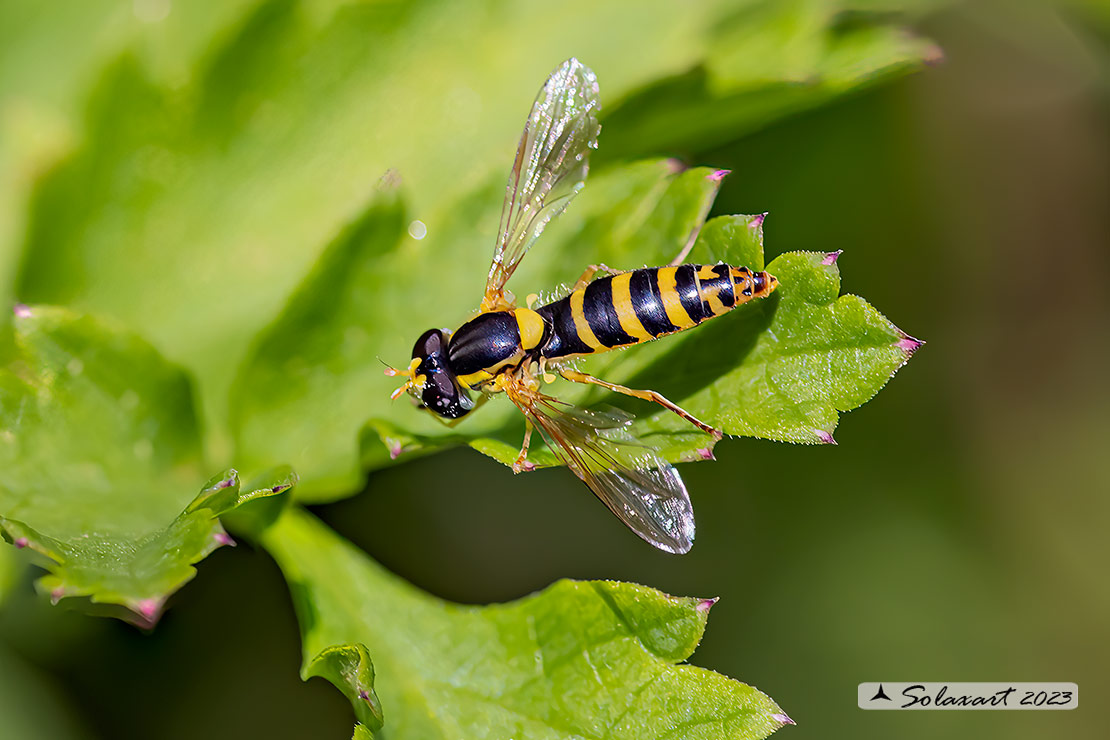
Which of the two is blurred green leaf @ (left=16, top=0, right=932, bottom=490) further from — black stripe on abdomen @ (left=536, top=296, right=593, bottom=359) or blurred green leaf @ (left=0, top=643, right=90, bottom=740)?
blurred green leaf @ (left=0, top=643, right=90, bottom=740)

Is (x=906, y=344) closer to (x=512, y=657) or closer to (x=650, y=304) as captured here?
(x=650, y=304)

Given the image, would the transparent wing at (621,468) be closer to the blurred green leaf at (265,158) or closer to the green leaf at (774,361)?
the green leaf at (774,361)

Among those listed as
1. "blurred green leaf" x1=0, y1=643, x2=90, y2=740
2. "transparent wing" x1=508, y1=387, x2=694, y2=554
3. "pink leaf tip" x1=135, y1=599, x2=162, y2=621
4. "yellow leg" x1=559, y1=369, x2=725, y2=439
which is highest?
"yellow leg" x1=559, y1=369, x2=725, y2=439

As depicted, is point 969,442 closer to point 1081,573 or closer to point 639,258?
point 1081,573

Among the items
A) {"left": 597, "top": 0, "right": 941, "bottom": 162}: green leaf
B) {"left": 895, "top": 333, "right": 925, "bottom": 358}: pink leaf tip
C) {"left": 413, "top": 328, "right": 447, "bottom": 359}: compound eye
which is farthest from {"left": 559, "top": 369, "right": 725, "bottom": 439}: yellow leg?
{"left": 597, "top": 0, "right": 941, "bottom": 162}: green leaf

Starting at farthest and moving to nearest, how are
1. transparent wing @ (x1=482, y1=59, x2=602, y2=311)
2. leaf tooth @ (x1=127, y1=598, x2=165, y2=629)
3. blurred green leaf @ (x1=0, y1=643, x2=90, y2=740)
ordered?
blurred green leaf @ (x1=0, y1=643, x2=90, y2=740), transparent wing @ (x1=482, y1=59, x2=602, y2=311), leaf tooth @ (x1=127, y1=598, x2=165, y2=629)
